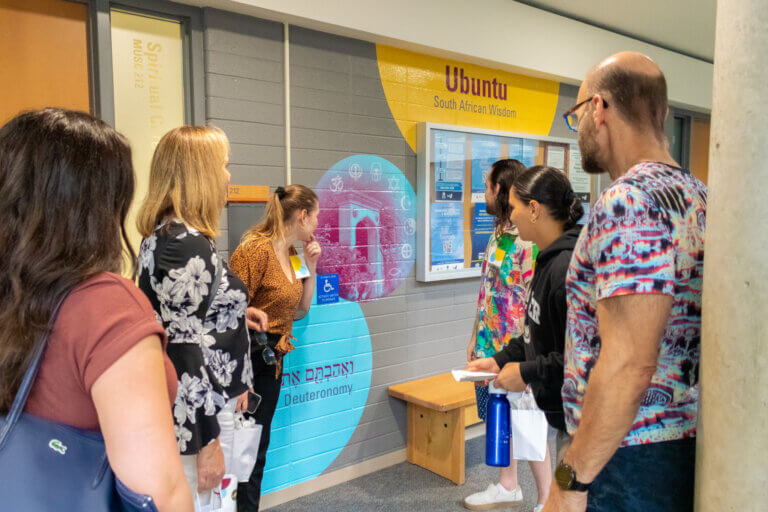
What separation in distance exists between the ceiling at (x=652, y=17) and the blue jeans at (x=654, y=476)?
3.74 meters

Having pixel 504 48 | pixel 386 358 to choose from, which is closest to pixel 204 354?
pixel 386 358

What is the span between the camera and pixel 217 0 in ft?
8.83

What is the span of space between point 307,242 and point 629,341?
85.0 inches

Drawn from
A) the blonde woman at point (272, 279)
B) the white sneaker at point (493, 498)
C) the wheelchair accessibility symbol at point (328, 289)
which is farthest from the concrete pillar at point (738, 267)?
the wheelchair accessibility symbol at point (328, 289)

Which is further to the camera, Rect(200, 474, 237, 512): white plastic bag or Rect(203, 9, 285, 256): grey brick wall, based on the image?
Rect(203, 9, 285, 256): grey brick wall

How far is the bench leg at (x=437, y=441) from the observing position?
339 cm

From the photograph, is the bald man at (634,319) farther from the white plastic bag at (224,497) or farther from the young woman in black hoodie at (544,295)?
the white plastic bag at (224,497)

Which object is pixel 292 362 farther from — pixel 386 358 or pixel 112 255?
pixel 112 255

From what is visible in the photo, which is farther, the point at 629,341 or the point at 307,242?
the point at 307,242

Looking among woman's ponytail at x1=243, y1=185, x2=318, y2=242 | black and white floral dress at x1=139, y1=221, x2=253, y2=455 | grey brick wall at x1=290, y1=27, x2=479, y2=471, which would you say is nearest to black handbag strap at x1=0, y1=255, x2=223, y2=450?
black and white floral dress at x1=139, y1=221, x2=253, y2=455

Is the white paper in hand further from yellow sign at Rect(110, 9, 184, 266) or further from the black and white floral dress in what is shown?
yellow sign at Rect(110, 9, 184, 266)

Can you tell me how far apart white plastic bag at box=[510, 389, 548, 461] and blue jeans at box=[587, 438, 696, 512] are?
1.01m

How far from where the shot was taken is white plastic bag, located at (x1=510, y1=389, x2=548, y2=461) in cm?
222

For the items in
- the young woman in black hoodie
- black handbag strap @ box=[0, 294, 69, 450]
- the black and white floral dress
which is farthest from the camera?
the young woman in black hoodie
